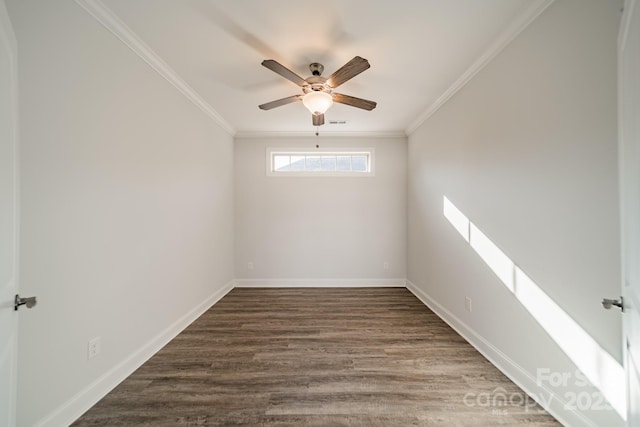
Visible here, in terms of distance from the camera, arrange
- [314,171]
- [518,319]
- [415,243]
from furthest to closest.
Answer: [314,171]
[415,243]
[518,319]

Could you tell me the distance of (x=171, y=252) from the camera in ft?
8.79

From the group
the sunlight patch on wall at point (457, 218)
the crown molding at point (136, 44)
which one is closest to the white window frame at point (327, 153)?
the crown molding at point (136, 44)

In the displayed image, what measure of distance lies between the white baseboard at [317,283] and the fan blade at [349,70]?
321cm

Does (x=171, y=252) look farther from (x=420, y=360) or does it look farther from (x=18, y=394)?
(x=420, y=360)

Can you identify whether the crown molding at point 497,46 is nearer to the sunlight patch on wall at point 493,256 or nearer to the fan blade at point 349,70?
the fan blade at point 349,70

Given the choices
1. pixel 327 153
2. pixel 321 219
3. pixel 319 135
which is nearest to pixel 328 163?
pixel 327 153

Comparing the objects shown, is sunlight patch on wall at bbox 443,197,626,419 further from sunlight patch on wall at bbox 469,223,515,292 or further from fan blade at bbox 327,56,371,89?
fan blade at bbox 327,56,371,89

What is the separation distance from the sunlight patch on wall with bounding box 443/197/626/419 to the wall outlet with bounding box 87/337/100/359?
9.61ft

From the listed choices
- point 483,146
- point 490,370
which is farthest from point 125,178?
point 490,370

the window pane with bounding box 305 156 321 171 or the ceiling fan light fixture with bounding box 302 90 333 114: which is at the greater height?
the ceiling fan light fixture with bounding box 302 90 333 114

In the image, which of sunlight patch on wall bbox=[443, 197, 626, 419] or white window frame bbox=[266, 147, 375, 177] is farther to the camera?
white window frame bbox=[266, 147, 375, 177]

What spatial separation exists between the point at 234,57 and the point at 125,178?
1386 millimetres

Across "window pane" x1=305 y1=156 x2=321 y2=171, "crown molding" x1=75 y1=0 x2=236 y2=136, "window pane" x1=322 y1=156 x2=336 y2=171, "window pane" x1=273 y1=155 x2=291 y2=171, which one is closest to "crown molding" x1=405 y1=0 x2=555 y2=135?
"window pane" x1=322 y1=156 x2=336 y2=171

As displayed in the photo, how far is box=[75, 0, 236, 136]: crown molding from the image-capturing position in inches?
69.7
